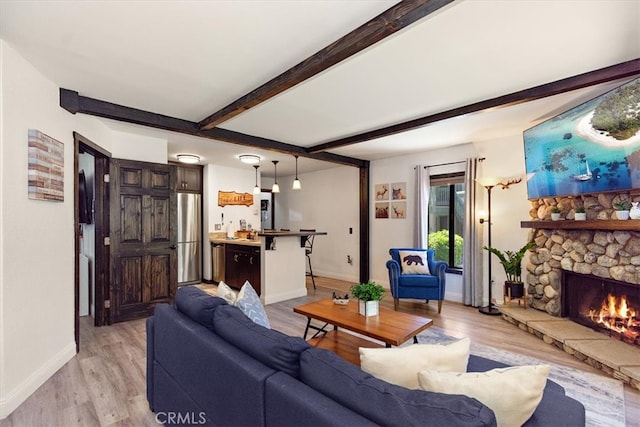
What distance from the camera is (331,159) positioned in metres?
5.72

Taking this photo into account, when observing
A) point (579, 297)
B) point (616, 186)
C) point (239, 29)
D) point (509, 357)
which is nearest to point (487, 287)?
point (579, 297)

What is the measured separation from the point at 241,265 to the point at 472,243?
3809 mm

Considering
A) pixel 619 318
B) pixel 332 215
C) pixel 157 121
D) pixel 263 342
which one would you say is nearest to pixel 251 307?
pixel 263 342

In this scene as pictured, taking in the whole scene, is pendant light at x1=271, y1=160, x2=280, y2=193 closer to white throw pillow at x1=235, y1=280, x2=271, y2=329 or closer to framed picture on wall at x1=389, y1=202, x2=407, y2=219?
framed picture on wall at x1=389, y1=202, x2=407, y2=219

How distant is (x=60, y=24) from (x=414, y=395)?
2772 mm

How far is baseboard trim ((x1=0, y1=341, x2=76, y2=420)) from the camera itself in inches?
84.8

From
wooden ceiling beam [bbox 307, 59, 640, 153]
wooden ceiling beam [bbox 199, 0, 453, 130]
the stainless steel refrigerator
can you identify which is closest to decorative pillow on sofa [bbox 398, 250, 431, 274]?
wooden ceiling beam [bbox 307, 59, 640, 153]

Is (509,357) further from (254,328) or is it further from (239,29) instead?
(239,29)

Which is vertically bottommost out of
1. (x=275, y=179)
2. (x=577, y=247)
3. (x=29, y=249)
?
(x=577, y=247)

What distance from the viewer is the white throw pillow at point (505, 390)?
3.28ft

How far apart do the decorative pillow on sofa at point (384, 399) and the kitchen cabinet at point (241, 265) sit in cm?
413

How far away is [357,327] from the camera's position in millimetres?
2459

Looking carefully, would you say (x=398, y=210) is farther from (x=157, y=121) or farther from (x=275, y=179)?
(x=157, y=121)

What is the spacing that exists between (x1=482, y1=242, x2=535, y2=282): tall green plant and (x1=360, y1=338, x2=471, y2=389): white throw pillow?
3.55 m
